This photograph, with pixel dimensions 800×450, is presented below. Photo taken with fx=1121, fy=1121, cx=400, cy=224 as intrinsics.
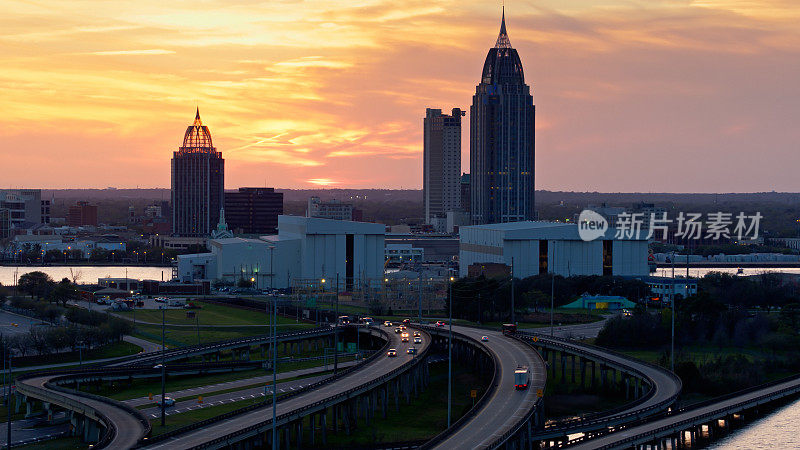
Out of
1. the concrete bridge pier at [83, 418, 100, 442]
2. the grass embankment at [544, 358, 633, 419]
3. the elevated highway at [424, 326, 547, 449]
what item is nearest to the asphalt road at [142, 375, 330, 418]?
the concrete bridge pier at [83, 418, 100, 442]

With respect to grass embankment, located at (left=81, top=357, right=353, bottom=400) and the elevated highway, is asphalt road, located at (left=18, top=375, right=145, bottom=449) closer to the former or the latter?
grass embankment, located at (left=81, top=357, right=353, bottom=400)

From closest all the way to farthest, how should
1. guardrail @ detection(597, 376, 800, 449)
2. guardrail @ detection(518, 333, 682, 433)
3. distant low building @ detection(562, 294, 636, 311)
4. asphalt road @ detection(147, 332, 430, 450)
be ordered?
asphalt road @ detection(147, 332, 430, 450), guardrail @ detection(597, 376, 800, 449), guardrail @ detection(518, 333, 682, 433), distant low building @ detection(562, 294, 636, 311)

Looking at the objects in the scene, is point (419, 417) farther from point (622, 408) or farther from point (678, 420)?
point (678, 420)

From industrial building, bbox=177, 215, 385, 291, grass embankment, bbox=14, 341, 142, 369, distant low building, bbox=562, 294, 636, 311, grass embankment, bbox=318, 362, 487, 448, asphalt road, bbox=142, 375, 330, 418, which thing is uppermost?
industrial building, bbox=177, 215, 385, 291

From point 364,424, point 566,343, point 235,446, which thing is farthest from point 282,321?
point 235,446

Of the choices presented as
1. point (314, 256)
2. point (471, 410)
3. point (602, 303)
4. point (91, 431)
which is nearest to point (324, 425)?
point (471, 410)

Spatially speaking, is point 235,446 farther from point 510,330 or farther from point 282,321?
point 282,321

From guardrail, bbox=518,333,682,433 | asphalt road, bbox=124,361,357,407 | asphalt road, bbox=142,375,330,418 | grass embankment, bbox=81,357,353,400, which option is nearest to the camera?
guardrail, bbox=518,333,682,433
